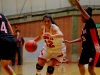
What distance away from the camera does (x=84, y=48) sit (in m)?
5.96

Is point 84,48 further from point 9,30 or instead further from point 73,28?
point 73,28

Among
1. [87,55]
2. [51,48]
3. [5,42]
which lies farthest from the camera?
[51,48]

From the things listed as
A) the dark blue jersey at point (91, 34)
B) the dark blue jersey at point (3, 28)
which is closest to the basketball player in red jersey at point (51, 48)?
the dark blue jersey at point (91, 34)

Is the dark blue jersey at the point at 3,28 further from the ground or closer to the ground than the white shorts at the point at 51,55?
further from the ground

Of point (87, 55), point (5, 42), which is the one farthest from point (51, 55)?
point (5, 42)

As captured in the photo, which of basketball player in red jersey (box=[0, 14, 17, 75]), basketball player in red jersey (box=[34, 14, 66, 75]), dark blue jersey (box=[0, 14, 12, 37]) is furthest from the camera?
basketball player in red jersey (box=[34, 14, 66, 75])

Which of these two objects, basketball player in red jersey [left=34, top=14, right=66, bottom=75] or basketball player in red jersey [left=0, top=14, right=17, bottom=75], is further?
basketball player in red jersey [left=34, top=14, right=66, bottom=75]

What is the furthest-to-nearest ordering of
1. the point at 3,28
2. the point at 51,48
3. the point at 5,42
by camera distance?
the point at 51,48 → the point at 3,28 → the point at 5,42

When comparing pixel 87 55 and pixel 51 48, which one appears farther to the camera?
pixel 51 48

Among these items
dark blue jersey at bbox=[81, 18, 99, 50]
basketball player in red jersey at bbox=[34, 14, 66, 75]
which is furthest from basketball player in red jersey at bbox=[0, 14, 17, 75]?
dark blue jersey at bbox=[81, 18, 99, 50]

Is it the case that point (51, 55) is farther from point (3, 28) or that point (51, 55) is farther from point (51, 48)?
point (3, 28)

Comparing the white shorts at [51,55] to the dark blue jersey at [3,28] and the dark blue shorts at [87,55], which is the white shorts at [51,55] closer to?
the dark blue shorts at [87,55]

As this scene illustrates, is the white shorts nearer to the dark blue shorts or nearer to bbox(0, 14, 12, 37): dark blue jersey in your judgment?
the dark blue shorts

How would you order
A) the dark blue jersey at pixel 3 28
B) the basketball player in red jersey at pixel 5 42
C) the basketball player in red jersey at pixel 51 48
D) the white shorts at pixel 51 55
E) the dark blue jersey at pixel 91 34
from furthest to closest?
the white shorts at pixel 51 55 → the basketball player in red jersey at pixel 51 48 → the dark blue jersey at pixel 91 34 → the dark blue jersey at pixel 3 28 → the basketball player in red jersey at pixel 5 42
